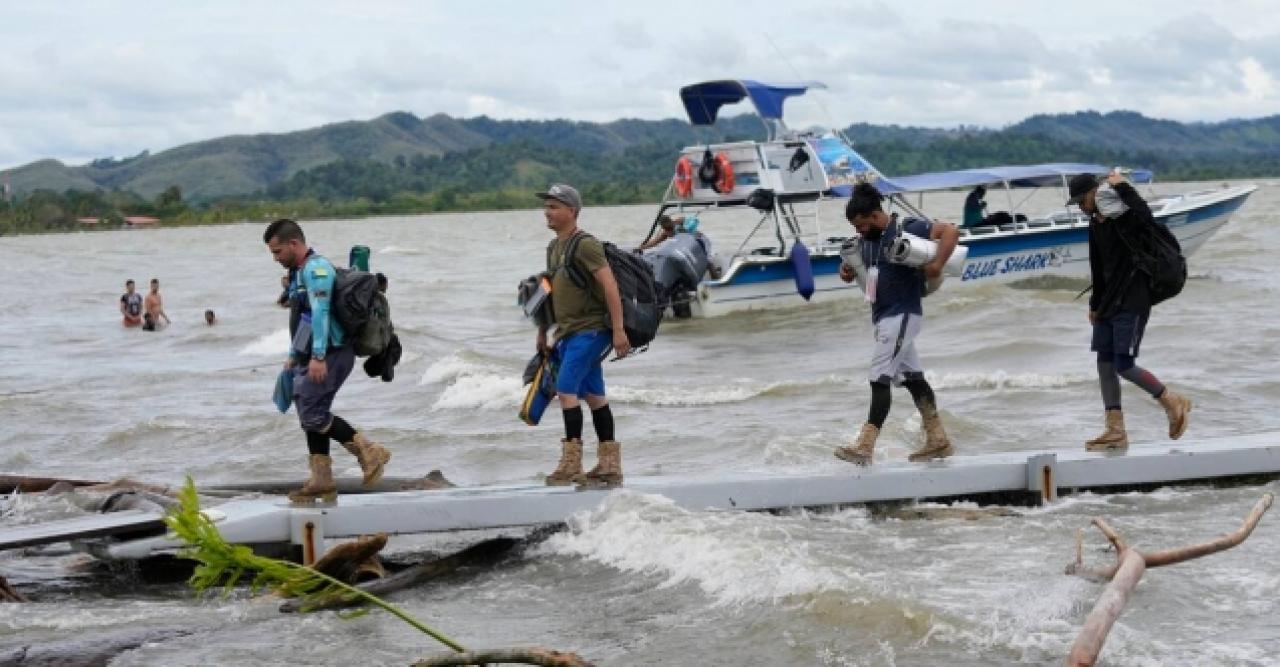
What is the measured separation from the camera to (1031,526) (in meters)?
9.65

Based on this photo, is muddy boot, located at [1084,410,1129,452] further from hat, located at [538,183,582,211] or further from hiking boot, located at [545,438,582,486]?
hat, located at [538,183,582,211]

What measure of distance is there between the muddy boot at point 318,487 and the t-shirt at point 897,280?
3362 mm

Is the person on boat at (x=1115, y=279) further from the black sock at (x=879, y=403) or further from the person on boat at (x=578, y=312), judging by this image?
the person on boat at (x=578, y=312)

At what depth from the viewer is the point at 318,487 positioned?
370 inches

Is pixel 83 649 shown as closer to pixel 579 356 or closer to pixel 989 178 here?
pixel 579 356

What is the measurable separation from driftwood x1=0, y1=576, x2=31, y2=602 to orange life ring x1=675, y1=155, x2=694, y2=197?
18.5 metres

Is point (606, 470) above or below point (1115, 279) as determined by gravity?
below

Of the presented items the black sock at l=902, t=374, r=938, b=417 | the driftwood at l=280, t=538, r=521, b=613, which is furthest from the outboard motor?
the driftwood at l=280, t=538, r=521, b=613

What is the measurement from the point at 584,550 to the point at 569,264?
1.60 metres

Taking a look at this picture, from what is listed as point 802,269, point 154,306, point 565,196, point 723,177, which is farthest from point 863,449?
point 154,306

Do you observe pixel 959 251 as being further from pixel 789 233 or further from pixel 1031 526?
pixel 789 233

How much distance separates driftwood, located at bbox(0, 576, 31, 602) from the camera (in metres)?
8.84

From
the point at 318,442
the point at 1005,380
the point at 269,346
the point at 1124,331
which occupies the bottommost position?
the point at 269,346

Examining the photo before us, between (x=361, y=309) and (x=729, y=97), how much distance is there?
63.4 ft
